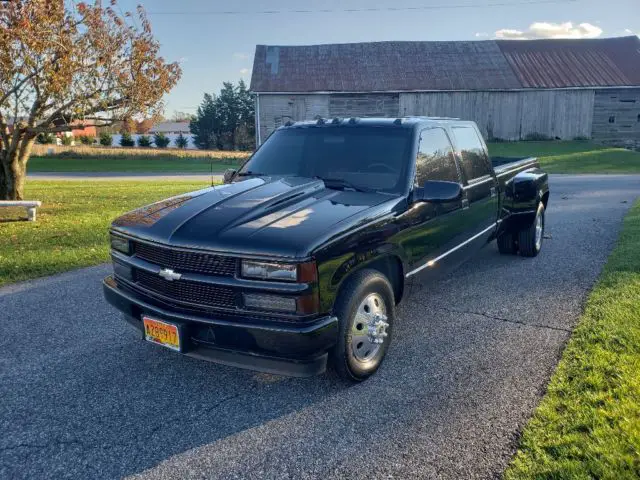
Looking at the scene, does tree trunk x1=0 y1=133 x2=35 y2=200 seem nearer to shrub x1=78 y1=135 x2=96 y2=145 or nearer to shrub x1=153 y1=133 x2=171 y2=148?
shrub x1=153 y1=133 x2=171 y2=148

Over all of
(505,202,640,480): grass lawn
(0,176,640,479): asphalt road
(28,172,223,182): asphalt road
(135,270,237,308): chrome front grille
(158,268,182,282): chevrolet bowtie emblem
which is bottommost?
(0,176,640,479): asphalt road

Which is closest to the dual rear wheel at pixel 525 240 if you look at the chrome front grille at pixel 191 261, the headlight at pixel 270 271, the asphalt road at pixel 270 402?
the asphalt road at pixel 270 402

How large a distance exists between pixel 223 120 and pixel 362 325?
59.6 m

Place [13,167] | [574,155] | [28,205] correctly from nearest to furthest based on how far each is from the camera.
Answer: [28,205], [13,167], [574,155]

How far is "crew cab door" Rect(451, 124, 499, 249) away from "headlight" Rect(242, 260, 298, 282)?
252 cm

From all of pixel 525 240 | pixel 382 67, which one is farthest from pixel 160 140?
pixel 525 240

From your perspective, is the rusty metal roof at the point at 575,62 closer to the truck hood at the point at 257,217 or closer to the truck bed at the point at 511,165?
the truck bed at the point at 511,165

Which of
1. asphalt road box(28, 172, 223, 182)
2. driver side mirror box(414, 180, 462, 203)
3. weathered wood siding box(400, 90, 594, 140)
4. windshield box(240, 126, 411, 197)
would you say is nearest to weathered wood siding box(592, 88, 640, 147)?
weathered wood siding box(400, 90, 594, 140)

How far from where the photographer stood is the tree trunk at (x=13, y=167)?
37.1 feet

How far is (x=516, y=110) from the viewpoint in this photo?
33219 mm

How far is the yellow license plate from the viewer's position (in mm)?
3240

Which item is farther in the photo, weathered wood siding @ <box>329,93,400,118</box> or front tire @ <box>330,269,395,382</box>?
weathered wood siding @ <box>329,93,400,118</box>

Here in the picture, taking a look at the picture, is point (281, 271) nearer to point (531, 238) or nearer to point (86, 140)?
point (531, 238)

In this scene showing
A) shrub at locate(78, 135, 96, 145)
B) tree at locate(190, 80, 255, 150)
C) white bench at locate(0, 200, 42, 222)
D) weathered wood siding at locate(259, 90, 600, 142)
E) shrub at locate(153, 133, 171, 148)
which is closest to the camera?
white bench at locate(0, 200, 42, 222)
